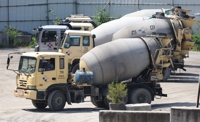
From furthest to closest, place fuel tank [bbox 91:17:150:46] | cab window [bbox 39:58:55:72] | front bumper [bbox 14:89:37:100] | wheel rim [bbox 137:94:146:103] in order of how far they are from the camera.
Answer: fuel tank [bbox 91:17:150:46]
wheel rim [bbox 137:94:146:103]
cab window [bbox 39:58:55:72]
front bumper [bbox 14:89:37:100]

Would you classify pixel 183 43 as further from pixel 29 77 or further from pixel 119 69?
pixel 29 77

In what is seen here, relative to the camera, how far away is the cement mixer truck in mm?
22375

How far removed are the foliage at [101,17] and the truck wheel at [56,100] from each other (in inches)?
962

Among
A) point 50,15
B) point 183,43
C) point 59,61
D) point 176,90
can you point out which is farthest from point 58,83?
point 50,15

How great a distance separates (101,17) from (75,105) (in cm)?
2278

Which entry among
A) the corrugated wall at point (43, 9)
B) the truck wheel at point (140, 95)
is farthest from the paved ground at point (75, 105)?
the corrugated wall at point (43, 9)

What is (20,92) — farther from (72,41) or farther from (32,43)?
(32,43)

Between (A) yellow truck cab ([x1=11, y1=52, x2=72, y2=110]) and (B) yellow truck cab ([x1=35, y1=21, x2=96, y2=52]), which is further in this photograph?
(B) yellow truck cab ([x1=35, y1=21, x2=96, y2=52])

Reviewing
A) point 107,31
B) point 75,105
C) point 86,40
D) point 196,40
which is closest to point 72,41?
point 86,40

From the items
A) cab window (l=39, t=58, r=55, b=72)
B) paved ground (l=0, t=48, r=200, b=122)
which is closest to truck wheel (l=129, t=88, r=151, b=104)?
paved ground (l=0, t=48, r=200, b=122)

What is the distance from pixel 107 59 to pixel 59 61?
1.80 m

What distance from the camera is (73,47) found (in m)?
28.9

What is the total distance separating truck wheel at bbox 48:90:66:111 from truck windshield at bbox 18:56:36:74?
1146 mm

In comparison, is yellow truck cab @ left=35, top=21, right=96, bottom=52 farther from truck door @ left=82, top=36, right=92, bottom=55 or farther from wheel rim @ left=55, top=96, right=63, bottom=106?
wheel rim @ left=55, top=96, right=63, bottom=106
